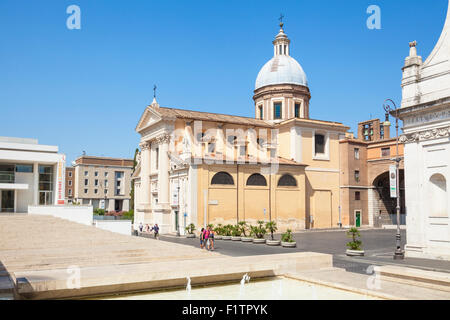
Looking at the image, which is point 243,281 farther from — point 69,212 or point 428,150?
point 69,212

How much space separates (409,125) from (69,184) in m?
80.7

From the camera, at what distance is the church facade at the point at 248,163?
3925 cm

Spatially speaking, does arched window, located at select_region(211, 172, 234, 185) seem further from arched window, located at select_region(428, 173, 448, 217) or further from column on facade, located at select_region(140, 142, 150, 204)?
arched window, located at select_region(428, 173, 448, 217)

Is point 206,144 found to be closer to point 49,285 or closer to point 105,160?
point 49,285

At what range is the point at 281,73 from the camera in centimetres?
5381

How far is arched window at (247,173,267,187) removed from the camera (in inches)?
1613

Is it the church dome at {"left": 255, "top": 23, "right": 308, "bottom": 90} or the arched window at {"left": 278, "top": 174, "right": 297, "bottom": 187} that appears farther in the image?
the church dome at {"left": 255, "top": 23, "right": 308, "bottom": 90}

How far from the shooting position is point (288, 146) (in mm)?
48250

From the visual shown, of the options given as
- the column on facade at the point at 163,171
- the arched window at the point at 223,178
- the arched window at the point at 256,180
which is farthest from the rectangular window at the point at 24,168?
the arched window at the point at 256,180

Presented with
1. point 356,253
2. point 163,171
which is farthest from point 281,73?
point 356,253

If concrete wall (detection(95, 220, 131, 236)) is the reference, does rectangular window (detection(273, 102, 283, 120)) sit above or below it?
above

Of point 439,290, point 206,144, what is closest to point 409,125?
point 439,290

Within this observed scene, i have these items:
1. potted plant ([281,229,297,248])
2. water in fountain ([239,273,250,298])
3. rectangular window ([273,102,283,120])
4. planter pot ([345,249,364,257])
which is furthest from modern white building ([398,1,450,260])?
rectangular window ([273,102,283,120])

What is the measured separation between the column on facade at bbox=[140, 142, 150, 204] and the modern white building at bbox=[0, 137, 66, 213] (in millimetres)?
13960
